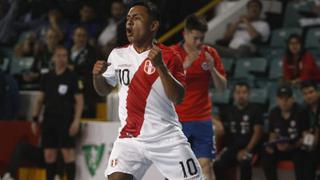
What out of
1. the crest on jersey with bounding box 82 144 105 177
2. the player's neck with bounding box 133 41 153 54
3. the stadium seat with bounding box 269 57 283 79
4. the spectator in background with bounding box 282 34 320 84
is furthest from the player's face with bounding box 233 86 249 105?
the player's neck with bounding box 133 41 153 54

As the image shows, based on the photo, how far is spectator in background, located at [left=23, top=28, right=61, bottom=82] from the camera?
13.3m

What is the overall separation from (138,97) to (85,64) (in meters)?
6.08

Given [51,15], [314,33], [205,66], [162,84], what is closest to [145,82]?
[162,84]

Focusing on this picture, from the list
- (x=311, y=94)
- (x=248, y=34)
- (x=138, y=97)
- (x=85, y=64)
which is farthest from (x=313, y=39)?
(x=138, y=97)

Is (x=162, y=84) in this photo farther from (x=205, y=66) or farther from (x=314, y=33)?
(x=314, y=33)

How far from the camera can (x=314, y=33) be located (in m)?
12.8

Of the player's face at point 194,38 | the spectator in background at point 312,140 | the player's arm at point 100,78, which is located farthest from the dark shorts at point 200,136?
the player's arm at point 100,78

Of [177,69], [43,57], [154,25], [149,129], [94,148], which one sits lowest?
[94,148]

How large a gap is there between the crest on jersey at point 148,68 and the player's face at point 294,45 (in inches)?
229

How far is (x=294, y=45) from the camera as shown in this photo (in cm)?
1160

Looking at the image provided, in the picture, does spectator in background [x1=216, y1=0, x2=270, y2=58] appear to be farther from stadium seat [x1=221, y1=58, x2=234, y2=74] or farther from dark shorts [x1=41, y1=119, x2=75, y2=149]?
dark shorts [x1=41, y1=119, x2=75, y2=149]

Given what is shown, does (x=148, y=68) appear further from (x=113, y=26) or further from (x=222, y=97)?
(x=113, y=26)

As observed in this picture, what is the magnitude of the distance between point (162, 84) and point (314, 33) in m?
7.29

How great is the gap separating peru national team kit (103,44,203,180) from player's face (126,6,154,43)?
0.16 m
